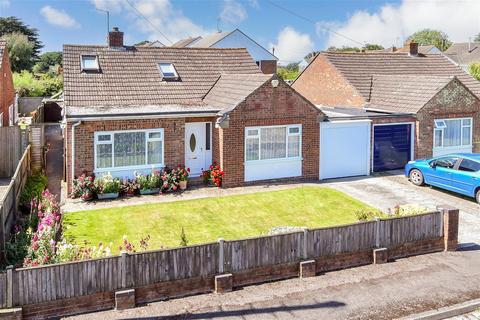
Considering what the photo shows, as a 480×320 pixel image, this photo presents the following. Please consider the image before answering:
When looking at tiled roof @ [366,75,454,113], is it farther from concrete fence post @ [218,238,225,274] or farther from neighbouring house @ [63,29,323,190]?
concrete fence post @ [218,238,225,274]


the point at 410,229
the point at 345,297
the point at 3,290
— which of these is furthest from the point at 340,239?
the point at 3,290

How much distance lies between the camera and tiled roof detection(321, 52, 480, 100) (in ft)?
82.1

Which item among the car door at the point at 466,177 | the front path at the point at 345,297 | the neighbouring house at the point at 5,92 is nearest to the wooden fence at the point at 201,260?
the front path at the point at 345,297

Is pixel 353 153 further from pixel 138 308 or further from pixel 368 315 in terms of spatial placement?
pixel 138 308

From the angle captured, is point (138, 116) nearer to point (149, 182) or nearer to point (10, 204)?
point (149, 182)

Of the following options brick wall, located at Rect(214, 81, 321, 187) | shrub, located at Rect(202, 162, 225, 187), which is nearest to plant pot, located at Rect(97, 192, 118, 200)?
shrub, located at Rect(202, 162, 225, 187)

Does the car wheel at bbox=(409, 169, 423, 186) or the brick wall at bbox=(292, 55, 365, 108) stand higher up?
the brick wall at bbox=(292, 55, 365, 108)

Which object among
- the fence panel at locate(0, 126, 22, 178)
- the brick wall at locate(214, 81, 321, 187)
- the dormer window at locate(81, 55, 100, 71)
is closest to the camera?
the brick wall at locate(214, 81, 321, 187)

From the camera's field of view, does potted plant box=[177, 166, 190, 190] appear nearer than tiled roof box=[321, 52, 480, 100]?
Yes

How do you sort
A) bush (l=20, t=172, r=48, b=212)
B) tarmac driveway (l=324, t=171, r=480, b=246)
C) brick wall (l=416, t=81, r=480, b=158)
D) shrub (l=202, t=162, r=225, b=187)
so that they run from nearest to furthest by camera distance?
1. bush (l=20, t=172, r=48, b=212)
2. tarmac driveway (l=324, t=171, r=480, b=246)
3. shrub (l=202, t=162, r=225, b=187)
4. brick wall (l=416, t=81, r=480, b=158)

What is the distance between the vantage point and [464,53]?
74.2 meters

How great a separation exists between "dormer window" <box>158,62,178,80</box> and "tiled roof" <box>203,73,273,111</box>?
181 cm

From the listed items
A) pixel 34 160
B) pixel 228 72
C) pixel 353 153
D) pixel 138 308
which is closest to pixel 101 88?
pixel 34 160

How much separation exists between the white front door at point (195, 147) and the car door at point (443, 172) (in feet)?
28.3
